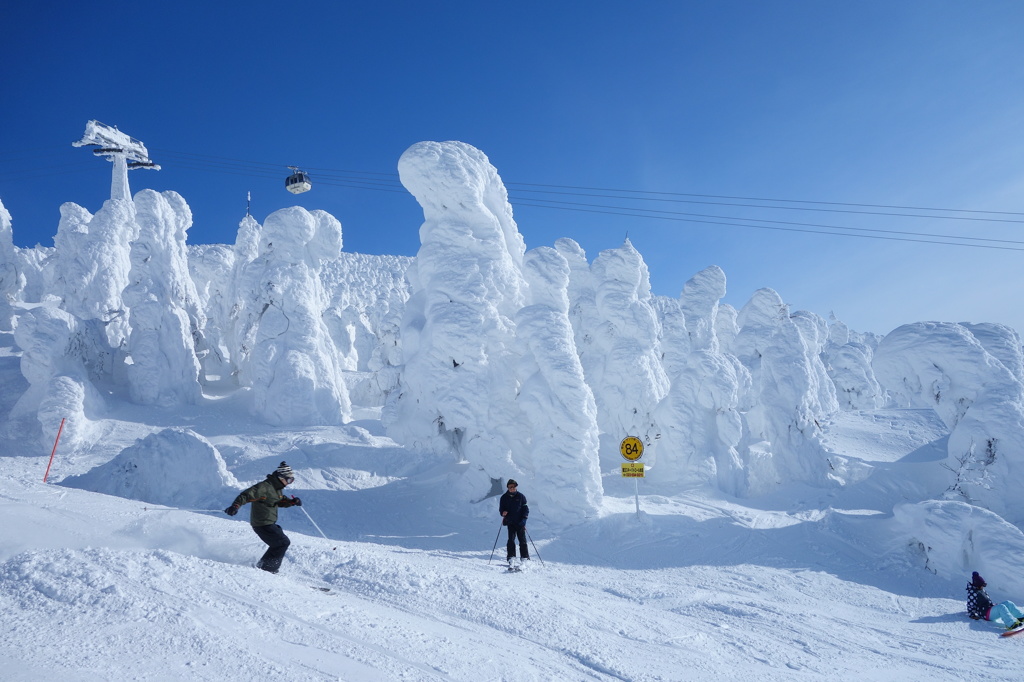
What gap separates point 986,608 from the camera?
8.75m

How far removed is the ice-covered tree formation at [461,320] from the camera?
16.2 meters

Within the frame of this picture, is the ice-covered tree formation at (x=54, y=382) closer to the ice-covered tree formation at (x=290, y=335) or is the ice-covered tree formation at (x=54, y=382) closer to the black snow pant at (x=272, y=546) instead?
the ice-covered tree formation at (x=290, y=335)

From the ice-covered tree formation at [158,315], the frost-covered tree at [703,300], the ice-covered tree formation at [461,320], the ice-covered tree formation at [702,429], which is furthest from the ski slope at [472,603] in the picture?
the frost-covered tree at [703,300]

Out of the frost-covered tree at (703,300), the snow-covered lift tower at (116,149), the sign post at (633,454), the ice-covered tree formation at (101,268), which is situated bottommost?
the sign post at (633,454)

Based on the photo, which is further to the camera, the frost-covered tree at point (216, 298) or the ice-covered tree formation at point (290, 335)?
the frost-covered tree at point (216, 298)

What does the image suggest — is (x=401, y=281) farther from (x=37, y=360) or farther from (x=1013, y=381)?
(x=1013, y=381)

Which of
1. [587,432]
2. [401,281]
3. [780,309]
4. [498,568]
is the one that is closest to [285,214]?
[587,432]

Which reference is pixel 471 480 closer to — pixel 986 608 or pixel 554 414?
pixel 554 414

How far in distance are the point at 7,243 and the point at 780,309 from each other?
153 ft

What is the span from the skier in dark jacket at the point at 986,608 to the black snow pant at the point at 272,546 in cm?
1049

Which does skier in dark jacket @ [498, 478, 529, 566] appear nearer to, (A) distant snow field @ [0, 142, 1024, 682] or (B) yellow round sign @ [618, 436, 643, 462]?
(A) distant snow field @ [0, 142, 1024, 682]

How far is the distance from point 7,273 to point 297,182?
832 inches

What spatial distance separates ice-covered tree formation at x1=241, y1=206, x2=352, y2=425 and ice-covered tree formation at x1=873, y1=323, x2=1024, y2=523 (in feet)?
68.8

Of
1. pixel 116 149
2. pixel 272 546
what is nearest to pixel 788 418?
pixel 272 546
